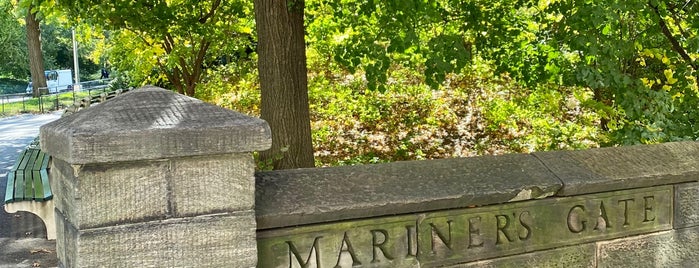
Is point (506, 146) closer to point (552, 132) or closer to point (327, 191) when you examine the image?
point (552, 132)

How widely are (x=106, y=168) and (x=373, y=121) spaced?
32.4ft

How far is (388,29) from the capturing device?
7.29 m

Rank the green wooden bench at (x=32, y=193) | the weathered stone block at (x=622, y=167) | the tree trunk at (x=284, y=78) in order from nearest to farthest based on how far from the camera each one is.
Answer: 1. the weathered stone block at (x=622, y=167)
2. the green wooden bench at (x=32, y=193)
3. the tree trunk at (x=284, y=78)

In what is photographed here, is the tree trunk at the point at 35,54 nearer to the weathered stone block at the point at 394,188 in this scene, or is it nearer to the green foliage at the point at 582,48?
the green foliage at the point at 582,48

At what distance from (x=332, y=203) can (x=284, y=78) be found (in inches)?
169

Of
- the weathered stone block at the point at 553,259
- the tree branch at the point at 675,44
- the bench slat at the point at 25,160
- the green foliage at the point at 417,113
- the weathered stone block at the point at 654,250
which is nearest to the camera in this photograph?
the weathered stone block at the point at 553,259

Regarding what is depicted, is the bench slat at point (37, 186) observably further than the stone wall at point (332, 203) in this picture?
Yes

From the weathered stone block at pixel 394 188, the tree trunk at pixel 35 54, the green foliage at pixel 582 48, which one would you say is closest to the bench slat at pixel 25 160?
the green foliage at pixel 582 48

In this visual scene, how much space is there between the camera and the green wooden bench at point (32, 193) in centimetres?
494

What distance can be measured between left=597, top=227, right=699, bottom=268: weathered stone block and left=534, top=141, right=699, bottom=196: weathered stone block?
30cm

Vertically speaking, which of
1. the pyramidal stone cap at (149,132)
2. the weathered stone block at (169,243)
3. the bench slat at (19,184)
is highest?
the pyramidal stone cap at (149,132)

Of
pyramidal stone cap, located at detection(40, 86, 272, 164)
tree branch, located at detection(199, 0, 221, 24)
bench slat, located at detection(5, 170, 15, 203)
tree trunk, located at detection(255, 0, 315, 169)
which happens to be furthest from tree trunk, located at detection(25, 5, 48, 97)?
pyramidal stone cap, located at detection(40, 86, 272, 164)

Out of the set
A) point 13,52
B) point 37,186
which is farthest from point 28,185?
point 13,52

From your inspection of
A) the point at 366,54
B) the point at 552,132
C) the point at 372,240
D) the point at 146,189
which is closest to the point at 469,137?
the point at 552,132
